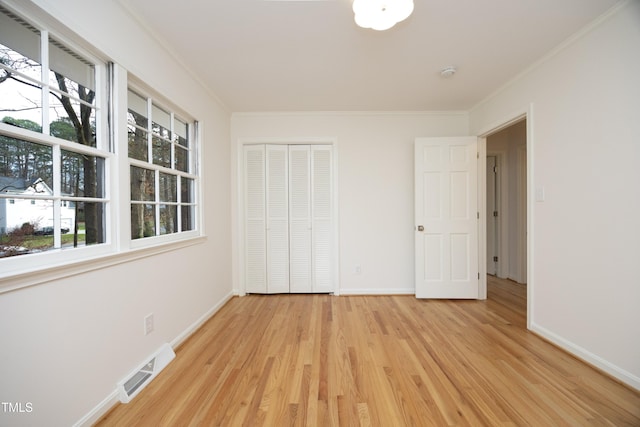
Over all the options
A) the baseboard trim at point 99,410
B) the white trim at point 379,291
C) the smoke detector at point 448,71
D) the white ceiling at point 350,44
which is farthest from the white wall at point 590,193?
the baseboard trim at point 99,410

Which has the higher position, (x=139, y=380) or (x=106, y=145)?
(x=106, y=145)

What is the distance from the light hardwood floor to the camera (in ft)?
4.32

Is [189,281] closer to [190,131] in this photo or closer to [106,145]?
[106,145]

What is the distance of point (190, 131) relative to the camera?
2.42 m

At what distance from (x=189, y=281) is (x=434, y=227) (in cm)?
286

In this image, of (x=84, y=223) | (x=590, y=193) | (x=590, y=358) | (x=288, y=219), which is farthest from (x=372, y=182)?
(x=84, y=223)

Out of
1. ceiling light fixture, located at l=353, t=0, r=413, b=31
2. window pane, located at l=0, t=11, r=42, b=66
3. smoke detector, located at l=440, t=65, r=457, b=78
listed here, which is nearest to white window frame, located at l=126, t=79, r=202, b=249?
window pane, located at l=0, t=11, r=42, b=66

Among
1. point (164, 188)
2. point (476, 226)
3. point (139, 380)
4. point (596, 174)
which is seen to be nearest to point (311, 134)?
point (164, 188)

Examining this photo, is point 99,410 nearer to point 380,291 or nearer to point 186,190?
point 186,190

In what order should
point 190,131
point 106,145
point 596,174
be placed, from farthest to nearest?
point 190,131
point 596,174
point 106,145

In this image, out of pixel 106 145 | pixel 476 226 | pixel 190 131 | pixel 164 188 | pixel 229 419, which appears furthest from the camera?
pixel 476 226

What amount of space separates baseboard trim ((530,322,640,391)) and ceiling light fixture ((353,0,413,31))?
2.69m

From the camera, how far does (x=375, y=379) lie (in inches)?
62.9

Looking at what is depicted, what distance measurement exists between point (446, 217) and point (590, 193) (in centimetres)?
134
